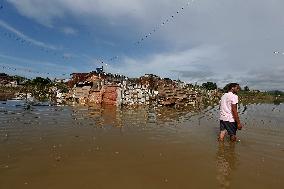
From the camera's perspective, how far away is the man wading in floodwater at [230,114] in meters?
9.82

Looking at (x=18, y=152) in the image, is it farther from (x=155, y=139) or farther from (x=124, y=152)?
(x=155, y=139)

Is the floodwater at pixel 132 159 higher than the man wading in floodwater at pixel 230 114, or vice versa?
the man wading in floodwater at pixel 230 114

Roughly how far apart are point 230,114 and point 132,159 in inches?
159

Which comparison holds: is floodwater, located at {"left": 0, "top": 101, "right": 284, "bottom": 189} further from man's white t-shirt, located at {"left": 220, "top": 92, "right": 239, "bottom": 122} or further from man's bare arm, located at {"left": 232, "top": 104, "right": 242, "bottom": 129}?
man's white t-shirt, located at {"left": 220, "top": 92, "right": 239, "bottom": 122}

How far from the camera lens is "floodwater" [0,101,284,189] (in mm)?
5656

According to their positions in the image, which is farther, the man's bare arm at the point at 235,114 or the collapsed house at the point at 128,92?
the collapsed house at the point at 128,92

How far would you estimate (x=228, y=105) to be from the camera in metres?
10.0

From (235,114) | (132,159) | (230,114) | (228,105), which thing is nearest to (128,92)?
(228,105)

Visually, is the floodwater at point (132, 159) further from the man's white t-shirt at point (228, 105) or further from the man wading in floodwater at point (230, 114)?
the man's white t-shirt at point (228, 105)

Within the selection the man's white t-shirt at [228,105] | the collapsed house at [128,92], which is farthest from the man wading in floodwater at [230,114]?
the collapsed house at [128,92]

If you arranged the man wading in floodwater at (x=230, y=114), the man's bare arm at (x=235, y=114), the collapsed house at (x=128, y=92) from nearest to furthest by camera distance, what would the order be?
the man's bare arm at (x=235, y=114) → the man wading in floodwater at (x=230, y=114) → the collapsed house at (x=128, y=92)

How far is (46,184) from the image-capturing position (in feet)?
17.6

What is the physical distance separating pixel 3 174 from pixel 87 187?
65.5 inches

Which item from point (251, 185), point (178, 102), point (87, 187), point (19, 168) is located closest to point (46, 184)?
point (87, 187)
